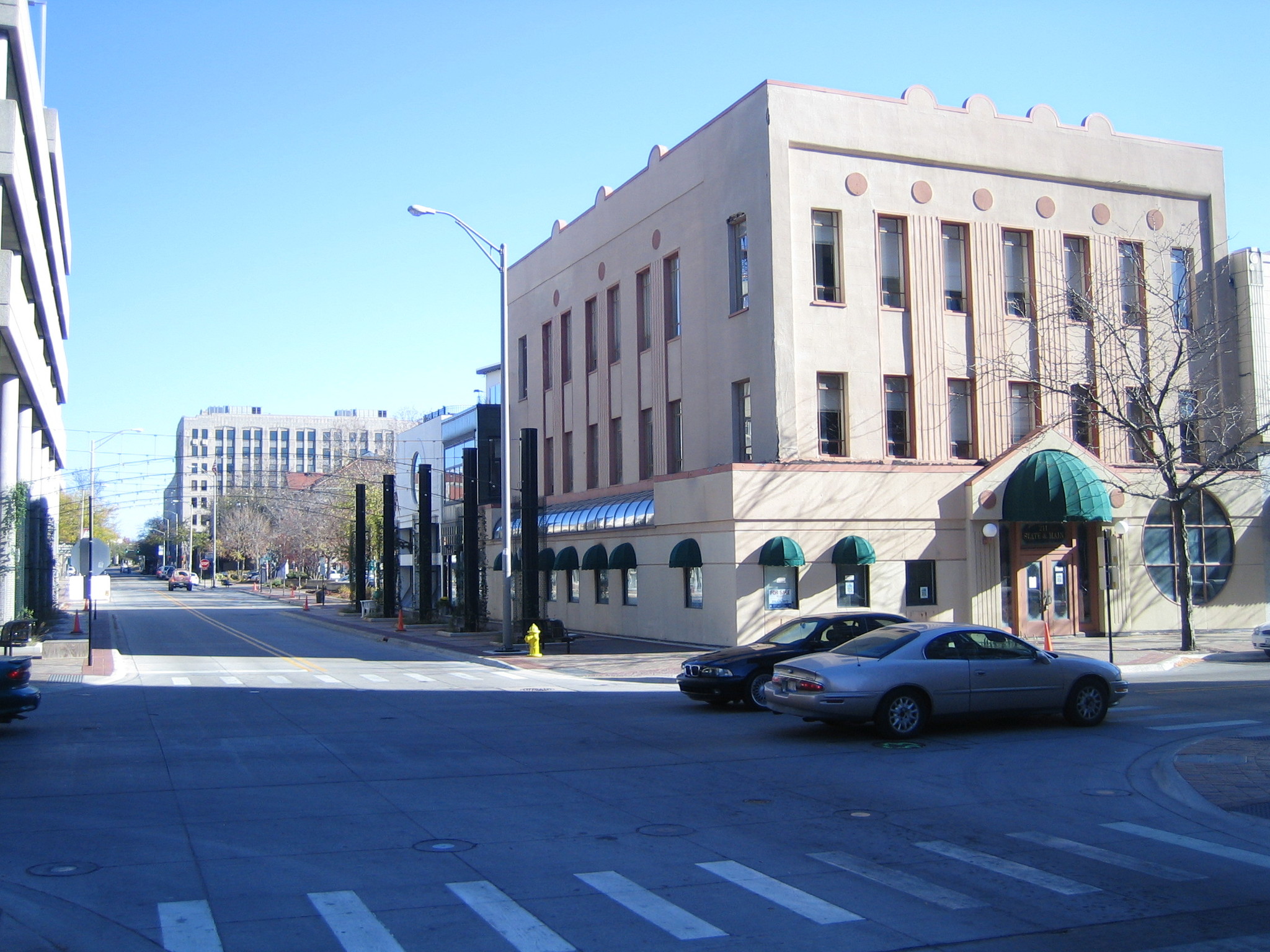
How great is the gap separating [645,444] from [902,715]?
21.9 meters

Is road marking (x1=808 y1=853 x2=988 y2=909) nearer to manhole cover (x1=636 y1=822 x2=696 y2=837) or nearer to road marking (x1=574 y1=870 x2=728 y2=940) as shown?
manhole cover (x1=636 y1=822 x2=696 y2=837)

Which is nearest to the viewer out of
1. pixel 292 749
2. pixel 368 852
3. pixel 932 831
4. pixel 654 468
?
pixel 368 852

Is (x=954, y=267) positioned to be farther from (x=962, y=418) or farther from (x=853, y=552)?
(x=853, y=552)

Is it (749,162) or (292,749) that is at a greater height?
(749,162)

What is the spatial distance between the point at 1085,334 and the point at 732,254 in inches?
417

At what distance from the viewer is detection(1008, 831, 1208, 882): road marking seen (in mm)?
8047

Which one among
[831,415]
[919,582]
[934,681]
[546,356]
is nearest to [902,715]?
[934,681]

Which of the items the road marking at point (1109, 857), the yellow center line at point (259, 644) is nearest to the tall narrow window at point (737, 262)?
the yellow center line at point (259, 644)

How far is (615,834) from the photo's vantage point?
30.5 feet

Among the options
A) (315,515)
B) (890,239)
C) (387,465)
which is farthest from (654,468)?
(315,515)

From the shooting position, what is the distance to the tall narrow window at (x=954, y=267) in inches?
1206

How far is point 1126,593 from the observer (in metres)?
31.4

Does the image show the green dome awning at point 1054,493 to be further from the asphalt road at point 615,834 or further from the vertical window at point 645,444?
the asphalt road at point 615,834

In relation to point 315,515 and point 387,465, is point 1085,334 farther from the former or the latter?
point 315,515
